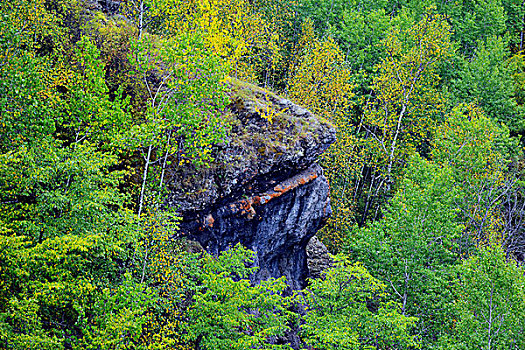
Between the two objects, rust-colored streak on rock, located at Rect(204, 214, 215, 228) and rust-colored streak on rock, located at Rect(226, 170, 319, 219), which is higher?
rust-colored streak on rock, located at Rect(226, 170, 319, 219)

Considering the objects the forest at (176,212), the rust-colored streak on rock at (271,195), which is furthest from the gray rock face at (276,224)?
the forest at (176,212)

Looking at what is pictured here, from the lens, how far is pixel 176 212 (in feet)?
66.4

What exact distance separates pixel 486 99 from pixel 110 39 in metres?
38.2

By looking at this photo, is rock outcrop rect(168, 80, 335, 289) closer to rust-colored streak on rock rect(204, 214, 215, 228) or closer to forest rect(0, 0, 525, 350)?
rust-colored streak on rock rect(204, 214, 215, 228)

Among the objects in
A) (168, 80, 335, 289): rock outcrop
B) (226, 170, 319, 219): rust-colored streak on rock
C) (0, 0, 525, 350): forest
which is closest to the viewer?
(0, 0, 525, 350): forest

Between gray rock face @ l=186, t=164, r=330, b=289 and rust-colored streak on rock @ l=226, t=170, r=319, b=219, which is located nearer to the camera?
gray rock face @ l=186, t=164, r=330, b=289

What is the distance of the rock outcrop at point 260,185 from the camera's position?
69.8 ft

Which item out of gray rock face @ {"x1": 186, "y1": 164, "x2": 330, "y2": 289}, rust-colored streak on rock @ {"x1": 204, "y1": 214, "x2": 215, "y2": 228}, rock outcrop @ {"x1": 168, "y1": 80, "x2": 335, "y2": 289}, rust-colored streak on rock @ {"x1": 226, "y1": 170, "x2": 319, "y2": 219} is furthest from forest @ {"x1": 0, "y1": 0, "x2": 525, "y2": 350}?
rust-colored streak on rock @ {"x1": 226, "y1": 170, "x2": 319, "y2": 219}

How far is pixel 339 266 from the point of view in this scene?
70.4 ft

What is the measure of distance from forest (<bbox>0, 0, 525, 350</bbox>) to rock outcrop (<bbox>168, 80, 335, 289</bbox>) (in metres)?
0.85

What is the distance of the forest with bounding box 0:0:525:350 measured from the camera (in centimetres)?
1423

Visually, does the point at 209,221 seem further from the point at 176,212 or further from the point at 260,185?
the point at 260,185

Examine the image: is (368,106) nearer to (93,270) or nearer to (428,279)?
(428,279)

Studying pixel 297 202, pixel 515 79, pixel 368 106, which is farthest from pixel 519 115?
pixel 297 202
